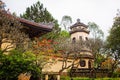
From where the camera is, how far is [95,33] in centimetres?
6100

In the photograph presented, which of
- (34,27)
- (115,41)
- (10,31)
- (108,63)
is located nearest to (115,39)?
(115,41)

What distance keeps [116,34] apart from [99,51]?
9.80m

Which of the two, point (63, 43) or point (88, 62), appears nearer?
point (63, 43)

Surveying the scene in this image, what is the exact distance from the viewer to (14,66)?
45.4ft

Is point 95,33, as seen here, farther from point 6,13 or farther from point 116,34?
point 6,13

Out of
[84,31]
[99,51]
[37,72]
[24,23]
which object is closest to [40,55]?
[24,23]

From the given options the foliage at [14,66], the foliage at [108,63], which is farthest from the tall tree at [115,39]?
the foliage at [14,66]

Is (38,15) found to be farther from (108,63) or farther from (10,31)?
(10,31)

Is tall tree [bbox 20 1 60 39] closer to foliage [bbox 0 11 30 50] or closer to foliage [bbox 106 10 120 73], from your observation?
foliage [bbox 106 10 120 73]

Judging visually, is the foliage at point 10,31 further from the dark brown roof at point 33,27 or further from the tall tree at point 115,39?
the tall tree at point 115,39

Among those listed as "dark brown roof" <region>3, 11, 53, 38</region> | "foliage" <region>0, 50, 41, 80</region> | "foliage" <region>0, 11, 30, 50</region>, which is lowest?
"foliage" <region>0, 50, 41, 80</region>

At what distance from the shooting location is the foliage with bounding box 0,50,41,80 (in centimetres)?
1375

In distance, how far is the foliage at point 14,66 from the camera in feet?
45.1

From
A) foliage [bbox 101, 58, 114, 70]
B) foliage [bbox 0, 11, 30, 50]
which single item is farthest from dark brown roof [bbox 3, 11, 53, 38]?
foliage [bbox 101, 58, 114, 70]
